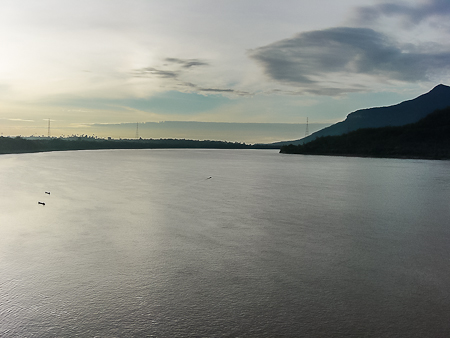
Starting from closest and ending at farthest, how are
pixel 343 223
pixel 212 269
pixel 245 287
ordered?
pixel 245 287 < pixel 212 269 < pixel 343 223

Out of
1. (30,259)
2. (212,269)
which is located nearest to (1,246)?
(30,259)

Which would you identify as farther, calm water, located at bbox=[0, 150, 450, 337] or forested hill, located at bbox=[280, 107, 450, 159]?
forested hill, located at bbox=[280, 107, 450, 159]

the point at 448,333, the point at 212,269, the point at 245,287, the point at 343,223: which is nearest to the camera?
the point at 448,333

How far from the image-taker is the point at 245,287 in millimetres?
6457

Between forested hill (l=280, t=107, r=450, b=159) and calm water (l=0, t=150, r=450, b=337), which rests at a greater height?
forested hill (l=280, t=107, r=450, b=159)

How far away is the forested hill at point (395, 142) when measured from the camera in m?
108

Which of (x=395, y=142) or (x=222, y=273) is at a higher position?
(x=395, y=142)

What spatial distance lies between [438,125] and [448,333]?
149 m

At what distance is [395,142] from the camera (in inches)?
4862

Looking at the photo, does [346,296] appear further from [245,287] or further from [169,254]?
[169,254]

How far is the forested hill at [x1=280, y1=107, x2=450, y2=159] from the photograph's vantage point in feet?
355

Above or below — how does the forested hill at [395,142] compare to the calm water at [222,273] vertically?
above

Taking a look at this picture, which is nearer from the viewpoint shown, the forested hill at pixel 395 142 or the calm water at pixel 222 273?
the calm water at pixel 222 273

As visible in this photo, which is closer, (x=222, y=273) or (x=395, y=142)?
(x=222, y=273)
